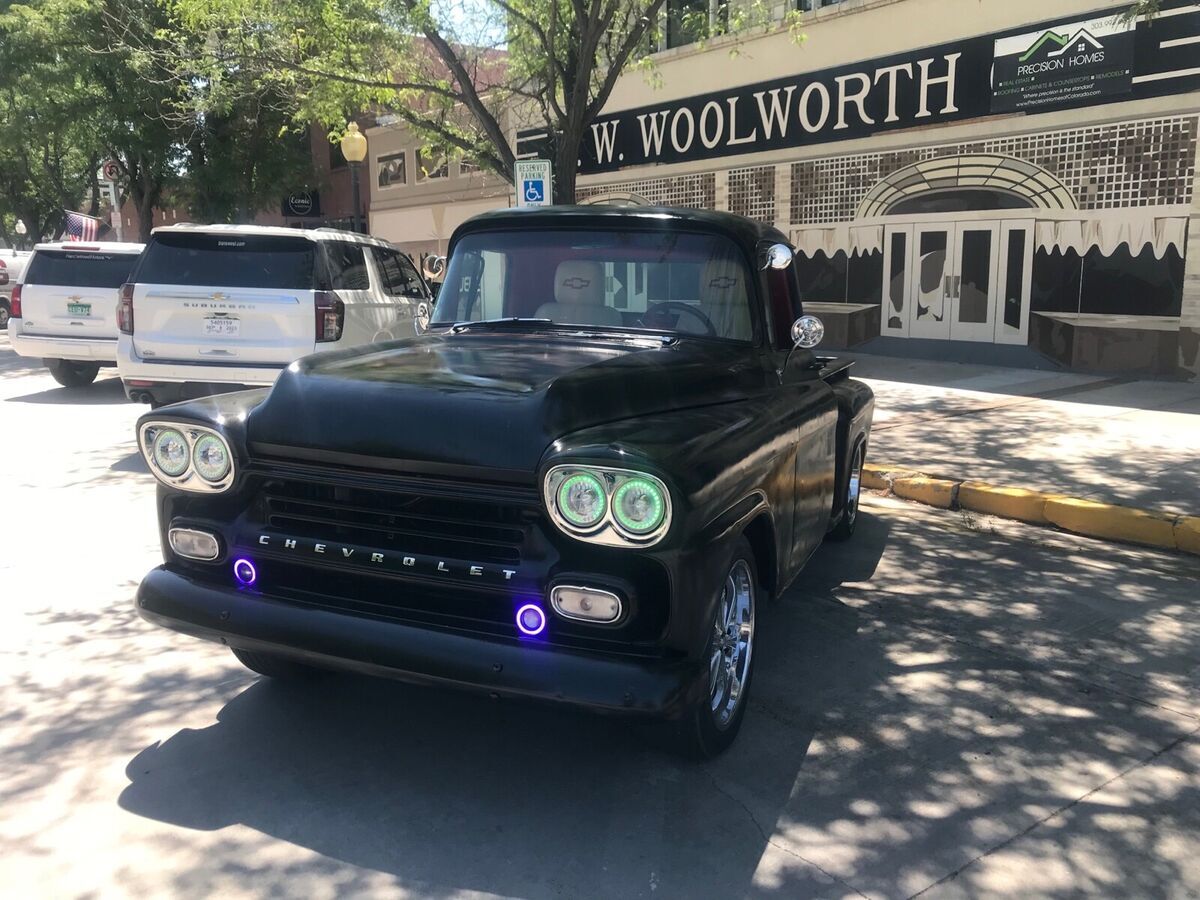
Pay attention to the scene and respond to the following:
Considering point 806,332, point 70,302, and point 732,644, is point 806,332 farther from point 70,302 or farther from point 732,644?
point 70,302

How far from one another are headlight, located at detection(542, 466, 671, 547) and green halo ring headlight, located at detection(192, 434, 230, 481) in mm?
1186

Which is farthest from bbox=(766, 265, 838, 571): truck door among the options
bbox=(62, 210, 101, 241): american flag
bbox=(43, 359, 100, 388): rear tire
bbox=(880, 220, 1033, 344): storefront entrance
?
bbox=(62, 210, 101, 241): american flag

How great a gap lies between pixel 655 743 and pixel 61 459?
710 cm

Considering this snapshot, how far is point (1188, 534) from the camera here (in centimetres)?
625

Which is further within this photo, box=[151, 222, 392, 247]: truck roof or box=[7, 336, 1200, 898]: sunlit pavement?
box=[151, 222, 392, 247]: truck roof

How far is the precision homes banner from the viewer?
41.6ft

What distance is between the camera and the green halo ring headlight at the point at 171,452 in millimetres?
3389

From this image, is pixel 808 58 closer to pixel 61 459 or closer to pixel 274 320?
pixel 274 320

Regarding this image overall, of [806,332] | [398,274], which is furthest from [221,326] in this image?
[806,332]

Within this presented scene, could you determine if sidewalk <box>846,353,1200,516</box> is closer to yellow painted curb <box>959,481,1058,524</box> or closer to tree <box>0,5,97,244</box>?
yellow painted curb <box>959,481,1058,524</box>

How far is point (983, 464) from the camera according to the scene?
8219mm

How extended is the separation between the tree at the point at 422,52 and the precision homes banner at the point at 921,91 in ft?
4.91

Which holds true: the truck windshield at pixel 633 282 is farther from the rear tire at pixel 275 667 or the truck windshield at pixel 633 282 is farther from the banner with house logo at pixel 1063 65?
the banner with house logo at pixel 1063 65

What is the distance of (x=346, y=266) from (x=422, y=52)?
7377 mm
